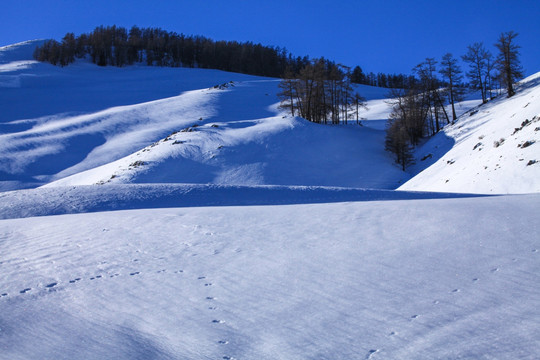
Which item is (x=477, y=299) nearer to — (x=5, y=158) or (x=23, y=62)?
(x=5, y=158)

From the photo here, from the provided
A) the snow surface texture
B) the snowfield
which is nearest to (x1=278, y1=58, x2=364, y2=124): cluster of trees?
the snowfield

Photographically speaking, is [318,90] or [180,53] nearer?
[318,90]

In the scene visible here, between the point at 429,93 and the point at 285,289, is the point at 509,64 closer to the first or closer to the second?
the point at 429,93

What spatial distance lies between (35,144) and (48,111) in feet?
49.2

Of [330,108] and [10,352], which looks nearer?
[10,352]

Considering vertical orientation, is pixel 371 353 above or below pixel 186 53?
below

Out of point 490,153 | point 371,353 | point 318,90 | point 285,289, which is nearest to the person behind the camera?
point 371,353

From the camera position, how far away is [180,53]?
10550 cm

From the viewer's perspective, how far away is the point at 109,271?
5.57 meters

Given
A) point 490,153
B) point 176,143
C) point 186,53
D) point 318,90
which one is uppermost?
point 186,53

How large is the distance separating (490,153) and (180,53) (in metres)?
100.0

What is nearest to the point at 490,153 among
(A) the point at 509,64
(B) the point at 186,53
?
(A) the point at 509,64

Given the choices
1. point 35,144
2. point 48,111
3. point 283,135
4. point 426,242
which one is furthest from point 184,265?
point 48,111

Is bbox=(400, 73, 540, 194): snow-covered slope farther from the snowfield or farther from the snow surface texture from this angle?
the snow surface texture
